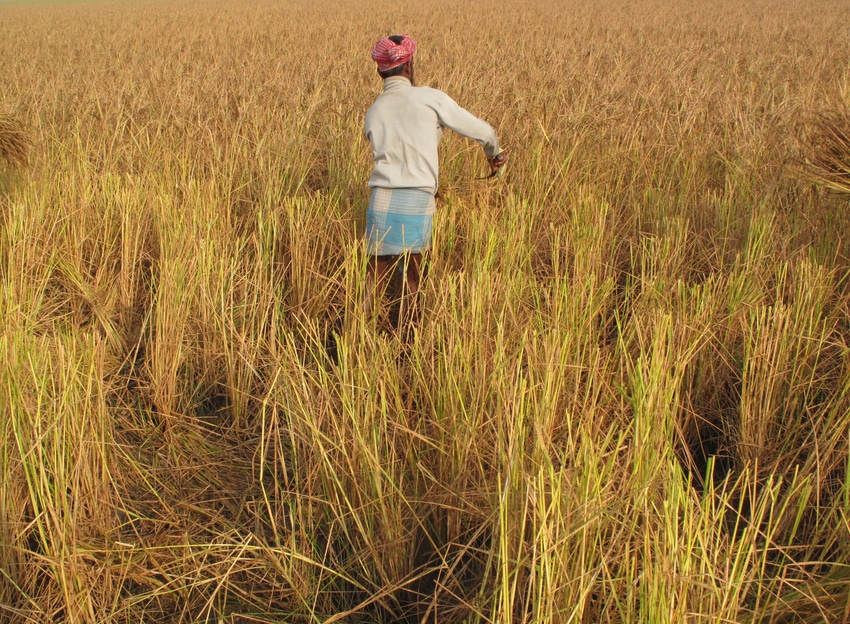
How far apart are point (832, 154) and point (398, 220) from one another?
141 centimetres

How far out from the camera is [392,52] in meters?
2.52

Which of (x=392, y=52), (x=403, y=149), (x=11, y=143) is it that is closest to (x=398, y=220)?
(x=403, y=149)

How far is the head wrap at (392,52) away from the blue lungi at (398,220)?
1.46 feet

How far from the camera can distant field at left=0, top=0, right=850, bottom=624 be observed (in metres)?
1.22

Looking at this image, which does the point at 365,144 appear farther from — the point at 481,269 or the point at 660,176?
the point at 481,269

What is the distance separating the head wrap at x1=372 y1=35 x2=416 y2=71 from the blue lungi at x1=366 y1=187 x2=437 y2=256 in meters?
0.45

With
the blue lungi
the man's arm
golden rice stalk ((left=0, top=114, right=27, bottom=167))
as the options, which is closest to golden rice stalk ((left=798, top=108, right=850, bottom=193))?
the man's arm

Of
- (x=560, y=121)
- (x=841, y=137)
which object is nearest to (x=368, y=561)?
(x=841, y=137)

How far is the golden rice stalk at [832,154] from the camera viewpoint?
7.09ft

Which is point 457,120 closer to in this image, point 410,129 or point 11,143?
point 410,129

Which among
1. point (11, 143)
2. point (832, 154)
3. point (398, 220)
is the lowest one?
point (398, 220)

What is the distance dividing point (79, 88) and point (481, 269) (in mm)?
4178

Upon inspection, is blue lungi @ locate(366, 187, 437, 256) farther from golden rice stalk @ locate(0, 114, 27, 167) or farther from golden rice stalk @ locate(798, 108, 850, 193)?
golden rice stalk @ locate(0, 114, 27, 167)

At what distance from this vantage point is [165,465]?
1.83 metres
